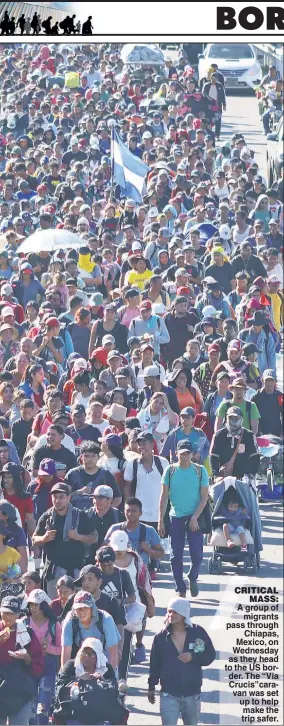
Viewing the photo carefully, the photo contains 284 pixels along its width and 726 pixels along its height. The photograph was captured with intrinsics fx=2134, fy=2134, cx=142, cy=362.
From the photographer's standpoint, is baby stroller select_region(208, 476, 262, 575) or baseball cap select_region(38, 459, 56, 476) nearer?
baseball cap select_region(38, 459, 56, 476)

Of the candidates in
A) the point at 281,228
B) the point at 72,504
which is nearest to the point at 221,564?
the point at 72,504

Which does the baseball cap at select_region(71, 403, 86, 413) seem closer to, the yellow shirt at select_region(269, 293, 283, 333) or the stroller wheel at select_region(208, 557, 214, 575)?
the stroller wheel at select_region(208, 557, 214, 575)

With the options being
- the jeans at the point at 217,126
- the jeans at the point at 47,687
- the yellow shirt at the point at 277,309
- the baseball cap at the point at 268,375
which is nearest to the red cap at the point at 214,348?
the baseball cap at the point at 268,375

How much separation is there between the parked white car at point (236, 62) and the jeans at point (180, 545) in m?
27.5

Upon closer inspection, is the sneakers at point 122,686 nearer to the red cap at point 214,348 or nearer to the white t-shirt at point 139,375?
the white t-shirt at point 139,375

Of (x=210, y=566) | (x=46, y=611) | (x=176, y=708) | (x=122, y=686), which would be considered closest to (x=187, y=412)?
(x=210, y=566)

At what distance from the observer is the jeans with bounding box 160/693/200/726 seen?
12586 millimetres

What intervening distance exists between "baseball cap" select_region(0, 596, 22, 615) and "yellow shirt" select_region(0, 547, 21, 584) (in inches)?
49.7

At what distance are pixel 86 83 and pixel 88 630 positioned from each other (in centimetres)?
3006

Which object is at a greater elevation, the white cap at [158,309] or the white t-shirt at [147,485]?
the white cap at [158,309]

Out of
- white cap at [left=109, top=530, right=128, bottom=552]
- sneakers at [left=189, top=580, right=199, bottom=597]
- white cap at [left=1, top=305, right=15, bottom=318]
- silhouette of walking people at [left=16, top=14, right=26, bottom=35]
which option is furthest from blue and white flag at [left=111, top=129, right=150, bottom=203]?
white cap at [left=109, top=530, right=128, bottom=552]

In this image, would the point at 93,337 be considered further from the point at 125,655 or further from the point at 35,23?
the point at 125,655

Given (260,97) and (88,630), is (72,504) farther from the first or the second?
(260,97)

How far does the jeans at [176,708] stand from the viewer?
1259 centimetres
